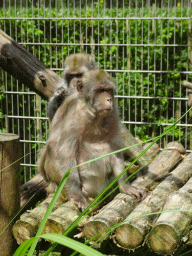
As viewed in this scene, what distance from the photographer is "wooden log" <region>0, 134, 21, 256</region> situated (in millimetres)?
2783

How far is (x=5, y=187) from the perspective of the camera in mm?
2832

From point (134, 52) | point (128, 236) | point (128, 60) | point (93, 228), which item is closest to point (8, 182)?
point (93, 228)

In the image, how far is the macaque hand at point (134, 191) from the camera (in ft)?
11.5

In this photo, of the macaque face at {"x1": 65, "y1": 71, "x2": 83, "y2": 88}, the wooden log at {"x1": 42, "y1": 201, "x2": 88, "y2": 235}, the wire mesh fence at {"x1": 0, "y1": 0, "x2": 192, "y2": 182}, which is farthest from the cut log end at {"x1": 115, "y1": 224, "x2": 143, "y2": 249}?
the wire mesh fence at {"x1": 0, "y1": 0, "x2": 192, "y2": 182}

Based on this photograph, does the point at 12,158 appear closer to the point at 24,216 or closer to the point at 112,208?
the point at 24,216

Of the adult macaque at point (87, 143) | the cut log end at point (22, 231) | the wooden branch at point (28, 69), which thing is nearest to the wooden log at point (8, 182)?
the cut log end at point (22, 231)

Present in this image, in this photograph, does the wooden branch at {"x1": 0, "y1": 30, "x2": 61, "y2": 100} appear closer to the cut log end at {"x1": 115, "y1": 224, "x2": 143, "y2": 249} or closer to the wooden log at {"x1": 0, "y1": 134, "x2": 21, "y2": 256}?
the wooden log at {"x1": 0, "y1": 134, "x2": 21, "y2": 256}

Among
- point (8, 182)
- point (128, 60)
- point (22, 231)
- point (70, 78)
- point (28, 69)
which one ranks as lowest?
point (22, 231)

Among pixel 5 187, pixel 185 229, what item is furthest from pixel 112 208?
pixel 5 187

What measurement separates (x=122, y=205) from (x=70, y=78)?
1769 millimetres

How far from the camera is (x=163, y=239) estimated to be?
105 inches

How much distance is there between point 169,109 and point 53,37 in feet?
7.14

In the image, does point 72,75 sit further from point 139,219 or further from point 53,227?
point 139,219

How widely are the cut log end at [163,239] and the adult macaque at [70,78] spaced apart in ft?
6.52
